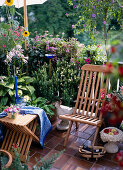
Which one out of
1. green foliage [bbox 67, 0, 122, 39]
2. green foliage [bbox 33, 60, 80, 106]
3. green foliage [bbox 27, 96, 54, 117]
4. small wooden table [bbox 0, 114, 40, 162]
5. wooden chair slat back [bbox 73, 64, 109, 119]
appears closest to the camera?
small wooden table [bbox 0, 114, 40, 162]

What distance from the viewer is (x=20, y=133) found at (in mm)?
3008

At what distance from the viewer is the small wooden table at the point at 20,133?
277cm

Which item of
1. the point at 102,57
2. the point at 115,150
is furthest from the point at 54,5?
the point at 115,150

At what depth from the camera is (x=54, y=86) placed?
13.5 ft

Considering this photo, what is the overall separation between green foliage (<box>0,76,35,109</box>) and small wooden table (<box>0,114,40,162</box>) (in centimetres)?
56

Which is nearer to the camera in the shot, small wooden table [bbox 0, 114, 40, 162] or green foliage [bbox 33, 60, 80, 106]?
small wooden table [bbox 0, 114, 40, 162]

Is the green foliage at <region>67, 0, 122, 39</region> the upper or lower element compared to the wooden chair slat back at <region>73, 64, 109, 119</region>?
upper

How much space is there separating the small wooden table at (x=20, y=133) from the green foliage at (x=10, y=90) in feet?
1.83

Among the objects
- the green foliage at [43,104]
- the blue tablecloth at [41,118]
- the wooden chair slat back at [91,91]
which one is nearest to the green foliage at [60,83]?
the green foliage at [43,104]

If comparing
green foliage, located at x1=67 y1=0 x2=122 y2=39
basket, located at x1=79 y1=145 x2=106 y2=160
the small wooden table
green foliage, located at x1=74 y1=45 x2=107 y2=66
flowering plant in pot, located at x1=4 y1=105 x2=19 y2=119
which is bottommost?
basket, located at x1=79 y1=145 x2=106 y2=160

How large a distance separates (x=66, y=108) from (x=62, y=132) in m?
0.42

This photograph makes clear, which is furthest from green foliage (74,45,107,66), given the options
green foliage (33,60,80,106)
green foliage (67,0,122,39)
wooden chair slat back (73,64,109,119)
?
wooden chair slat back (73,64,109,119)

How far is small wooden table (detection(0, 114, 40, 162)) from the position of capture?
9.10 ft

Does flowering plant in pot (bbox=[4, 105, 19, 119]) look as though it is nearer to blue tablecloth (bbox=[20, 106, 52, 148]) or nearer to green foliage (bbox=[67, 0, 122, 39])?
blue tablecloth (bbox=[20, 106, 52, 148])
